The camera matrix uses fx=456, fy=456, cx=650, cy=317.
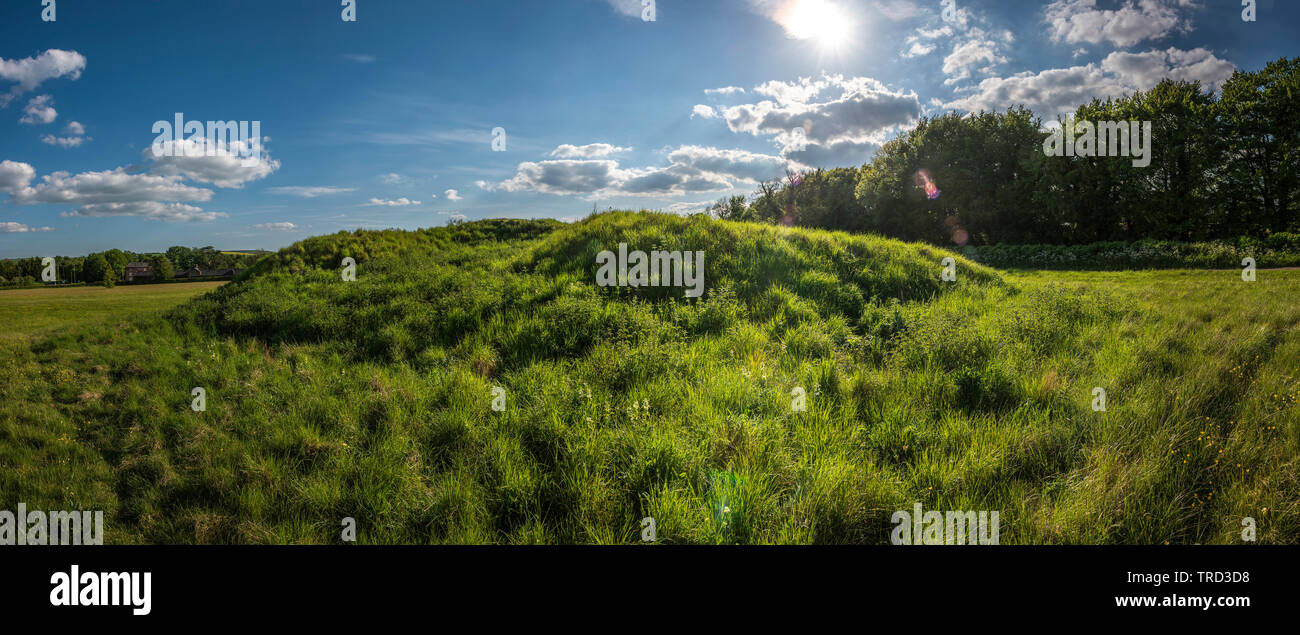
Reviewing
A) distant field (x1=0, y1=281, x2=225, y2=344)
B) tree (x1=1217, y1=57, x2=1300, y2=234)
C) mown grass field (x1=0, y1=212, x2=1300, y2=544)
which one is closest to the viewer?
mown grass field (x1=0, y1=212, x2=1300, y2=544)

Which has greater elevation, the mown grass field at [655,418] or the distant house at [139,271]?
the distant house at [139,271]

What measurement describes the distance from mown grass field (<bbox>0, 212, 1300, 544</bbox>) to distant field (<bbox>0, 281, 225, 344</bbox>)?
1876mm

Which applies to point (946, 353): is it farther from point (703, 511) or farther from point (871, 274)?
point (871, 274)

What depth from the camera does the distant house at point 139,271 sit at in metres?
21.9

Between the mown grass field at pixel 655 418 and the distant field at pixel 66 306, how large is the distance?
1.88 metres

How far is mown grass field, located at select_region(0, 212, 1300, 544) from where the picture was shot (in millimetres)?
3326

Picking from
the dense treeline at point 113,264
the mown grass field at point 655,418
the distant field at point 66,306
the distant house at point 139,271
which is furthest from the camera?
the distant house at point 139,271

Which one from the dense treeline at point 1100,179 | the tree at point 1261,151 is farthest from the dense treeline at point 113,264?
the tree at point 1261,151

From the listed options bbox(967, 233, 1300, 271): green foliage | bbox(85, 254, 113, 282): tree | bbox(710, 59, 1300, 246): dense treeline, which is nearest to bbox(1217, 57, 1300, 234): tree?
bbox(710, 59, 1300, 246): dense treeline

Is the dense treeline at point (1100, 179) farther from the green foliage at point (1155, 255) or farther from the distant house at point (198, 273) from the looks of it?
the distant house at point (198, 273)

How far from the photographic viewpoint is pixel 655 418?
4.85 meters

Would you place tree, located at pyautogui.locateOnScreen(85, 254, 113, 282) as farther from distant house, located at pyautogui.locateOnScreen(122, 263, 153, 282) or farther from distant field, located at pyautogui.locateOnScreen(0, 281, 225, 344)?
distant house, located at pyautogui.locateOnScreen(122, 263, 153, 282)

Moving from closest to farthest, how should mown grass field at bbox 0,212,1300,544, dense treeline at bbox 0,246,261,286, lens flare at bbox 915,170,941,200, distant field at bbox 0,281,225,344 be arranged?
mown grass field at bbox 0,212,1300,544 < distant field at bbox 0,281,225,344 < dense treeline at bbox 0,246,261,286 < lens flare at bbox 915,170,941,200

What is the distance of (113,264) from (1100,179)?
5723 centimetres
